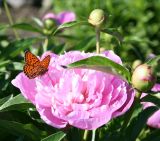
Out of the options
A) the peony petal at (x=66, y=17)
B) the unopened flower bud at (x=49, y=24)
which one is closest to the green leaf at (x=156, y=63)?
the unopened flower bud at (x=49, y=24)

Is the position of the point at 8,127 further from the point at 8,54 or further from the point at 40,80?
the point at 8,54

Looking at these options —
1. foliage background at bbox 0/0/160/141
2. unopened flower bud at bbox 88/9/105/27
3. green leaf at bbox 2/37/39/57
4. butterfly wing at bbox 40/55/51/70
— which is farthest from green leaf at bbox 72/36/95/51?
butterfly wing at bbox 40/55/51/70

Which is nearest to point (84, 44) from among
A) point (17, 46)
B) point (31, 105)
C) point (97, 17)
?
point (17, 46)

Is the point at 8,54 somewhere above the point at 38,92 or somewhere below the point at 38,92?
below

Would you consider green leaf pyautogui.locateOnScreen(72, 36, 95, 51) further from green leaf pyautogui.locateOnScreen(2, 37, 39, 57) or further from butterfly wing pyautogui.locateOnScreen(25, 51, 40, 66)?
butterfly wing pyautogui.locateOnScreen(25, 51, 40, 66)

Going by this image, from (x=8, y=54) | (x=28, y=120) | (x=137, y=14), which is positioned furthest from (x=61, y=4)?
(x=28, y=120)

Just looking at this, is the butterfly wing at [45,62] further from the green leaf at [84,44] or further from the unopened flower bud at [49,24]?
the unopened flower bud at [49,24]
